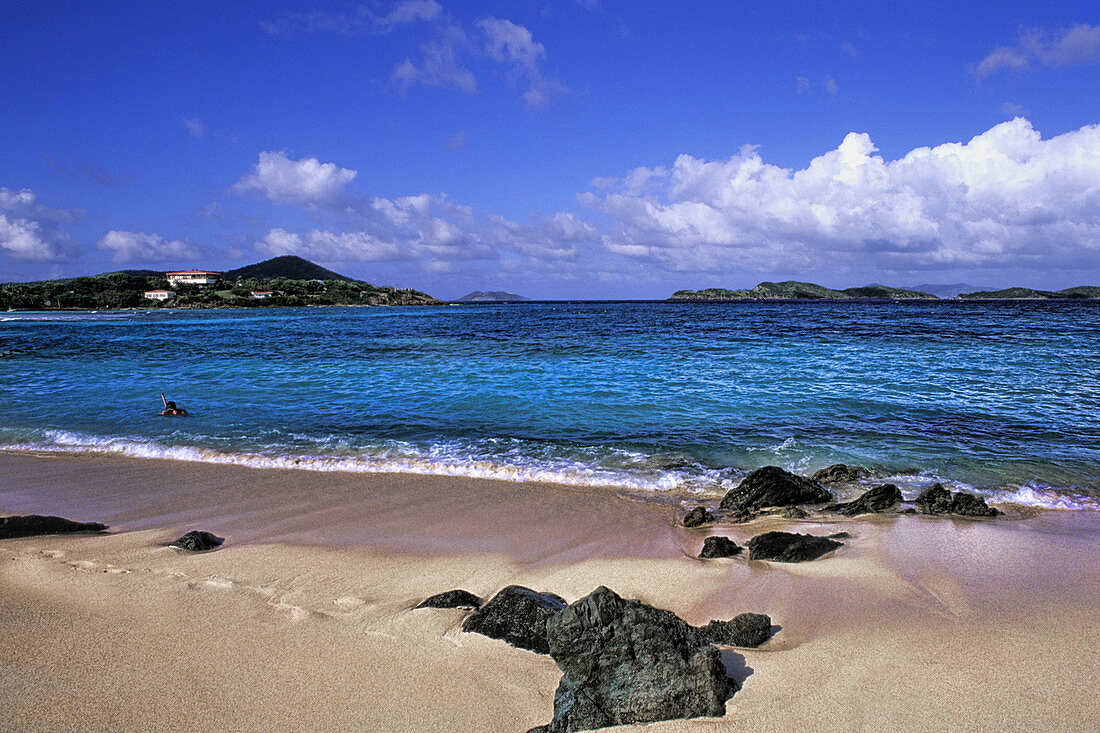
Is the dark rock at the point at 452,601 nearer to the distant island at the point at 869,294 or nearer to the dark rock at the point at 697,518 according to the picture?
the dark rock at the point at 697,518

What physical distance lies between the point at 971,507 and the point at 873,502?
1192mm

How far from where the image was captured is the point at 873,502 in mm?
7727

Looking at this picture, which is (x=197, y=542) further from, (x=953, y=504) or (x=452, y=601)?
(x=953, y=504)

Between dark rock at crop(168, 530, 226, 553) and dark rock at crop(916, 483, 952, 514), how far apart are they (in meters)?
9.26

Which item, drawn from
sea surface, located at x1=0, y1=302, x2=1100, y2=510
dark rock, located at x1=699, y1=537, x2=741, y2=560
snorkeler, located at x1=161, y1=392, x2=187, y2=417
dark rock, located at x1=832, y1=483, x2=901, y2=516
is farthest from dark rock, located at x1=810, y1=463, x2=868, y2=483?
snorkeler, located at x1=161, y1=392, x2=187, y2=417

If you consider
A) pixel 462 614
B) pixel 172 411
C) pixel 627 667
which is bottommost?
pixel 462 614

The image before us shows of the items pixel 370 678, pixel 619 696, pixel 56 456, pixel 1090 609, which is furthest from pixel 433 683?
pixel 56 456

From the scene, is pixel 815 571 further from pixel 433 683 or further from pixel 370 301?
pixel 370 301

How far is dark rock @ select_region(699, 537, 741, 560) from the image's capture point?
20.0ft

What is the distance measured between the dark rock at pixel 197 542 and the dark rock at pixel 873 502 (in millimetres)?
8244

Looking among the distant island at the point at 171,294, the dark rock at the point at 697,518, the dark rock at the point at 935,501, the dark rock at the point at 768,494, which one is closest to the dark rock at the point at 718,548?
the dark rock at the point at 697,518

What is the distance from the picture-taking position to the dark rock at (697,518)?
7.30 meters

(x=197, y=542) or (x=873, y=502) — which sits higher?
(x=197, y=542)

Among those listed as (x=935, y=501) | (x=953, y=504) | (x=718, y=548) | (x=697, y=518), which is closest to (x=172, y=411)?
(x=697, y=518)
